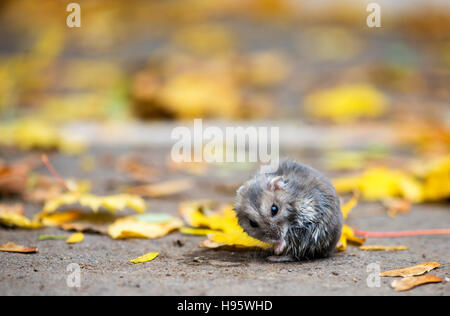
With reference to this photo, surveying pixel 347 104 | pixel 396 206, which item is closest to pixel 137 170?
pixel 396 206

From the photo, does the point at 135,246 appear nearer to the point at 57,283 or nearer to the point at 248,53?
the point at 57,283

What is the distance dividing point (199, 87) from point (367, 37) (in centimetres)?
512

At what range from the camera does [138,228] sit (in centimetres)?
326

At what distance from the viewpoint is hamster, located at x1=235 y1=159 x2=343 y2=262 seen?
282 centimetres

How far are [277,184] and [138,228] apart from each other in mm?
936

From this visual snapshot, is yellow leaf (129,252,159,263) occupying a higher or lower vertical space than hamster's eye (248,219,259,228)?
lower

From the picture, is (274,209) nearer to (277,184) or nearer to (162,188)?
(277,184)

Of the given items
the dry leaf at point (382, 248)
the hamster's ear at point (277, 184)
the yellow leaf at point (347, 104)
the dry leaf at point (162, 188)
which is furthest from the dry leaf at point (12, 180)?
the yellow leaf at point (347, 104)

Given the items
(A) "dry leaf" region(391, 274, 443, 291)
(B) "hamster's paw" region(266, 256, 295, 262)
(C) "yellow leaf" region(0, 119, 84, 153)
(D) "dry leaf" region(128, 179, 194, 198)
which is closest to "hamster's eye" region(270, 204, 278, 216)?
(B) "hamster's paw" region(266, 256, 295, 262)

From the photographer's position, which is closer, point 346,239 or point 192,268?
point 192,268

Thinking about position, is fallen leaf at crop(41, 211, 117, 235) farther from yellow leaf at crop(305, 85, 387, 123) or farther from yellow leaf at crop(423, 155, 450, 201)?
yellow leaf at crop(305, 85, 387, 123)

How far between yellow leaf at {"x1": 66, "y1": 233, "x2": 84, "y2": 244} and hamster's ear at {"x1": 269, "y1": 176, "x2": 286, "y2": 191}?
44.4 inches

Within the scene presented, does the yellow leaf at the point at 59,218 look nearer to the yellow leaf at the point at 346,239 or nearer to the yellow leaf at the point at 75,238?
the yellow leaf at the point at 75,238

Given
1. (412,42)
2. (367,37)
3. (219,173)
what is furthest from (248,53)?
(219,173)
